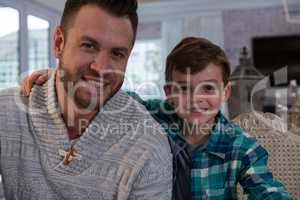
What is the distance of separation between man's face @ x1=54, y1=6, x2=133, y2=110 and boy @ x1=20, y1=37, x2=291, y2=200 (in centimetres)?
16

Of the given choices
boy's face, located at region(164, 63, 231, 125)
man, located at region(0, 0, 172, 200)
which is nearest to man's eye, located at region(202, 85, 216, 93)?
boy's face, located at region(164, 63, 231, 125)

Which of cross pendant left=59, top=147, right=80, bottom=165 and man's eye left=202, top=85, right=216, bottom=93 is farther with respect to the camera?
man's eye left=202, top=85, right=216, bottom=93

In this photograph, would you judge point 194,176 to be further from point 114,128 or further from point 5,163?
point 5,163

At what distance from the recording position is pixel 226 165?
3.88 feet

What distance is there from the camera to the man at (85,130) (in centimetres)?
83

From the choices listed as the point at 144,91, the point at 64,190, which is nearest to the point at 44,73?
the point at 64,190

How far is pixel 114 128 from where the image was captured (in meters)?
0.91

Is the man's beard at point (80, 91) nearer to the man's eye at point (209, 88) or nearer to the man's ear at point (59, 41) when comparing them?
the man's ear at point (59, 41)

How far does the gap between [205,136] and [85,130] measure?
1.78 feet

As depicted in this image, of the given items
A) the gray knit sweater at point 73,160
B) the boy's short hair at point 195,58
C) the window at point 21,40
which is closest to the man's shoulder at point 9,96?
the gray knit sweater at point 73,160

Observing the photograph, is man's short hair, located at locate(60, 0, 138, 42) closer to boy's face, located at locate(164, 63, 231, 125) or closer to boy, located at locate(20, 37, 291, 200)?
boy, located at locate(20, 37, 291, 200)

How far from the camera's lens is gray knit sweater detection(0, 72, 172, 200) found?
823 mm

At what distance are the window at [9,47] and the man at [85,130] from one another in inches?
128

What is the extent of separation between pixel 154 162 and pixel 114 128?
0.13m
